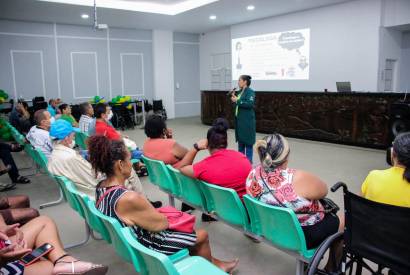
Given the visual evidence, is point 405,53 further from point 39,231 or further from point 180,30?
point 39,231

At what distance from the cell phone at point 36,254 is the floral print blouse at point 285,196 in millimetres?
1252

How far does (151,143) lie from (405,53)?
7655mm

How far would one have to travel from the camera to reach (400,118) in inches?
214

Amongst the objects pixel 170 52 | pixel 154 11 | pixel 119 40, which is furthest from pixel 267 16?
pixel 119 40

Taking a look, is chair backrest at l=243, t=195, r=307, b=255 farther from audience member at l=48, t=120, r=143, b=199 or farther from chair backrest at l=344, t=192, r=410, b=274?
audience member at l=48, t=120, r=143, b=199

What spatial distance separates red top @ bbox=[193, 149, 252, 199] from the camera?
7.92ft

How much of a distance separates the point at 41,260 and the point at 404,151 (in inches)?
79.3

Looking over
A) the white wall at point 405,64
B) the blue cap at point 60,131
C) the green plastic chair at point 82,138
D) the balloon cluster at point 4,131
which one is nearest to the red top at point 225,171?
the blue cap at point 60,131

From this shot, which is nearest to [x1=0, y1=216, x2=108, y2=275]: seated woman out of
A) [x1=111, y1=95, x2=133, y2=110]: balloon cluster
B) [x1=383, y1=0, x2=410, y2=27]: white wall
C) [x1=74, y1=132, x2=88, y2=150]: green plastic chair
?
[x1=74, y1=132, x2=88, y2=150]: green plastic chair

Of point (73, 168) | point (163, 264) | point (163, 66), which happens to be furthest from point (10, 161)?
point (163, 66)

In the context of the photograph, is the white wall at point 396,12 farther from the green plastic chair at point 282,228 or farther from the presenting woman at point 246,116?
the green plastic chair at point 282,228

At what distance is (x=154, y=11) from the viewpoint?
916 centimetres

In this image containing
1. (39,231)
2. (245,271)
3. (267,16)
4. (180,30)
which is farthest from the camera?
(180,30)

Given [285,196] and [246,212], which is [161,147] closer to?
[246,212]
